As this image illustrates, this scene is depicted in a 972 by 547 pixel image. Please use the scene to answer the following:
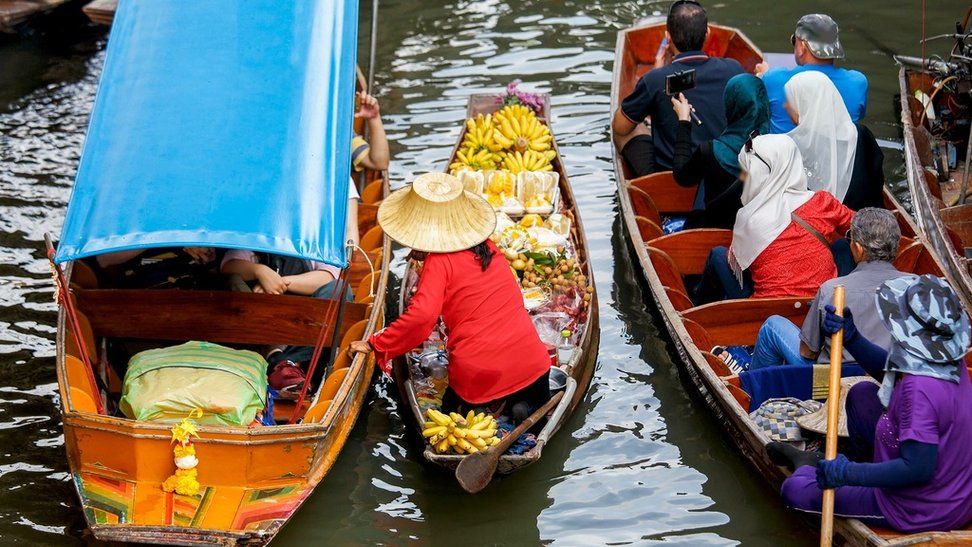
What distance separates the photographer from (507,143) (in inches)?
327

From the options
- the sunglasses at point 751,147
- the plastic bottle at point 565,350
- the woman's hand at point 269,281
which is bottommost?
the plastic bottle at point 565,350

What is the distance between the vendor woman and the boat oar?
1.53 m

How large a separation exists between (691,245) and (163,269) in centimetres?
322

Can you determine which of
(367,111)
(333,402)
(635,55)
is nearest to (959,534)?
(333,402)

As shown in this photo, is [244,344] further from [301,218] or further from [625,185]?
[625,185]

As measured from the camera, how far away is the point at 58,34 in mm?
12758

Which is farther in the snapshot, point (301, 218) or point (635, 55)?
point (635, 55)

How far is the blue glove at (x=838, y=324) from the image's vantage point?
4.54 metres

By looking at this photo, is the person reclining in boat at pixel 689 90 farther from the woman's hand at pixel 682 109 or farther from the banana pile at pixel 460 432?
the banana pile at pixel 460 432

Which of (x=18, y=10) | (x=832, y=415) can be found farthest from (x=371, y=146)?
(x=18, y=10)

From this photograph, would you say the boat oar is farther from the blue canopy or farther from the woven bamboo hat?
the blue canopy

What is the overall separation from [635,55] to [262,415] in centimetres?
585

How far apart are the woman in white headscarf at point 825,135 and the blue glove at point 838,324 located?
2.06 m

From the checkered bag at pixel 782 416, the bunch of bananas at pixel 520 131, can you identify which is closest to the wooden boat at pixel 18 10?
the bunch of bananas at pixel 520 131
